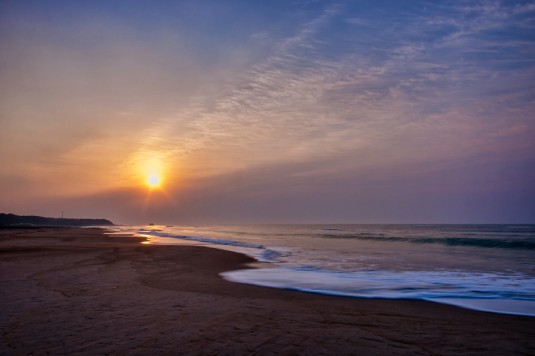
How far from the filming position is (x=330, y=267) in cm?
1711

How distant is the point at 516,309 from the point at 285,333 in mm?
6143

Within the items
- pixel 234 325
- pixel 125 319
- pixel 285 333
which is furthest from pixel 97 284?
pixel 285 333

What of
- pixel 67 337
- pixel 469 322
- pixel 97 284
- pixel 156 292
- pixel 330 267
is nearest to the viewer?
pixel 67 337

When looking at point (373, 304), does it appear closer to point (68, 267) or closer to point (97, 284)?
point (97, 284)

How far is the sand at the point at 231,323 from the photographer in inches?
213

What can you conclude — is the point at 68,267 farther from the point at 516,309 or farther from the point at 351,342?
the point at 516,309

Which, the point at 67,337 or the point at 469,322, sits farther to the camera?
the point at 469,322

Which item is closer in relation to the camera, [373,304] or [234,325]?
[234,325]

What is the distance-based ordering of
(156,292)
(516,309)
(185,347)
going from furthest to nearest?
(156,292) < (516,309) < (185,347)

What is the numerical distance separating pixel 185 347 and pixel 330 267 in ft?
41.6

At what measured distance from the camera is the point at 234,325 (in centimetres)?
659

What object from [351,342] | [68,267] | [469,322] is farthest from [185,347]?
[68,267]

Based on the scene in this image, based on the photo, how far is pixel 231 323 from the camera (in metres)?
6.73

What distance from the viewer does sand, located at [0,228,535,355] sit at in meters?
5.41
